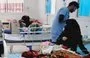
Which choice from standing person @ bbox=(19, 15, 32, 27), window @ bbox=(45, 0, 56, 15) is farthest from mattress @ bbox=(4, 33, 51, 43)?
window @ bbox=(45, 0, 56, 15)

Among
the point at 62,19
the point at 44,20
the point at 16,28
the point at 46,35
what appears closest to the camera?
the point at 62,19

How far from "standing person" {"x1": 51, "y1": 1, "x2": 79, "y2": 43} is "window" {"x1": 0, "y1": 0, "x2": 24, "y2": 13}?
2467 millimetres

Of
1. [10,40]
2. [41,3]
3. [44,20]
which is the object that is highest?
[41,3]

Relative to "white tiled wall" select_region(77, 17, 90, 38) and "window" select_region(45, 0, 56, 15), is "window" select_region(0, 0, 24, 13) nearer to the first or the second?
"window" select_region(45, 0, 56, 15)

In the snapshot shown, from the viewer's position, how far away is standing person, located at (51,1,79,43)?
317 cm

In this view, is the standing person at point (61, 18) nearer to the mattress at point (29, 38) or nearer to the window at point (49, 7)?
the mattress at point (29, 38)

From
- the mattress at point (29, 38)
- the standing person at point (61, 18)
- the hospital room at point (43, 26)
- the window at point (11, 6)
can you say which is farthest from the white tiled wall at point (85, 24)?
the standing person at point (61, 18)

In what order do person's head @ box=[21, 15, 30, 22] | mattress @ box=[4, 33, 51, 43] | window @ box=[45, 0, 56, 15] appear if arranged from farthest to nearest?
window @ box=[45, 0, 56, 15], person's head @ box=[21, 15, 30, 22], mattress @ box=[4, 33, 51, 43]

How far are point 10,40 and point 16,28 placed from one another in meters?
0.71

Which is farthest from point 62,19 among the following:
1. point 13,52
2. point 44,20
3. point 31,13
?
point 31,13

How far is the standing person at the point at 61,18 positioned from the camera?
10.4ft

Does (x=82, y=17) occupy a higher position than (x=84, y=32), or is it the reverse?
(x=82, y=17)

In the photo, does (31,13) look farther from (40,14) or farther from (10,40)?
(10,40)

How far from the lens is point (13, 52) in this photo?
462 cm
